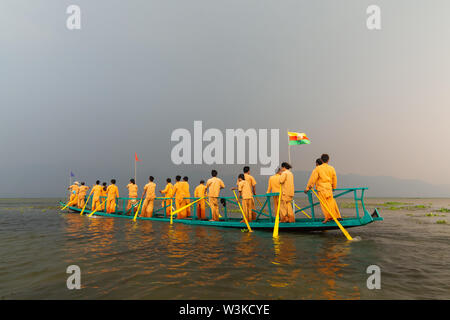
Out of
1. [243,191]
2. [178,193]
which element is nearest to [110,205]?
[178,193]

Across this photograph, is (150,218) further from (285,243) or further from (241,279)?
(241,279)

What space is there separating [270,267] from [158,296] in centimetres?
274

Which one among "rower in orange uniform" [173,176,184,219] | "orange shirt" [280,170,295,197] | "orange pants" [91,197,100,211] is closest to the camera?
"orange shirt" [280,170,295,197]

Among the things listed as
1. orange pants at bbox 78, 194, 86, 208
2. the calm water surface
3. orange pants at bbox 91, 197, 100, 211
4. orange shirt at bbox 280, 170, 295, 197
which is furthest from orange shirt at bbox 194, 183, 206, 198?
orange pants at bbox 78, 194, 86, 208

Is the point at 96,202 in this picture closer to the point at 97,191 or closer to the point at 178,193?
the point at 97,191

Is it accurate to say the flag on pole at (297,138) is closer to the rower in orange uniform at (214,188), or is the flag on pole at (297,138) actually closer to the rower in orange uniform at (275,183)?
the rower in orange uniform at (275,183)

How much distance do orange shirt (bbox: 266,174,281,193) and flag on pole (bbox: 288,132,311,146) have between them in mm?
Answer: 3155

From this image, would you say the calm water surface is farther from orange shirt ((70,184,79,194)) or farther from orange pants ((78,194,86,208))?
orange shirt ((70,184,79,194))

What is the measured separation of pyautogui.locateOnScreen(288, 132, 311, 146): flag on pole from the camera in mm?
13445

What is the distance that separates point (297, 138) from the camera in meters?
13.5

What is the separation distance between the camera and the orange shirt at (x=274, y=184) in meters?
11.1

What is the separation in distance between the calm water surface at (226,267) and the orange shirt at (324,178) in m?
2.00

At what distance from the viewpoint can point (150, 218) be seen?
1580cm
